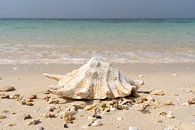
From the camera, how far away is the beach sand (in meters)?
3.59

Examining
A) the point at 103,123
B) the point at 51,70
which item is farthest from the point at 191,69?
the point at 103,123

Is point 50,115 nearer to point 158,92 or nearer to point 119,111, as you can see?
point 119,111

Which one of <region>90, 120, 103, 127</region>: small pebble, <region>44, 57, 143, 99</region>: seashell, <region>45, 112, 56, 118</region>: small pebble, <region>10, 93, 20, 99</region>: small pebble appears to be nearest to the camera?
<region>90, 120, 103, 127</region>: small pebble

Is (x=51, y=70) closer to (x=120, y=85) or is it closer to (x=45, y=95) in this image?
Answer: (x=45, y=95)

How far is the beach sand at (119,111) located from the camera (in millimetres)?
3586

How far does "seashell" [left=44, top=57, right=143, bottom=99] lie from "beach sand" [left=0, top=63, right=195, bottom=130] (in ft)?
0.56

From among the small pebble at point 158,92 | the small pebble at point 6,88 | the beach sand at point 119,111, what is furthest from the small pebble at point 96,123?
the small pebble at point 6,88

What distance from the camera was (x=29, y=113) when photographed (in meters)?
3.96

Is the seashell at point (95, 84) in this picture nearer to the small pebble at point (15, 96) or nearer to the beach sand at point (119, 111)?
the beach sand at point (119, 111)

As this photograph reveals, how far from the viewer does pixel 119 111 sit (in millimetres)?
4039

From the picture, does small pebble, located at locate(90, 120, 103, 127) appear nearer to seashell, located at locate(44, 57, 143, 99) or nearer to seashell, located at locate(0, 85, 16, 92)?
seashell, located at locate(44, 57, 143, 99)

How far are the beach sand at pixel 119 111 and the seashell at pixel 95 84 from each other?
0.56 ft

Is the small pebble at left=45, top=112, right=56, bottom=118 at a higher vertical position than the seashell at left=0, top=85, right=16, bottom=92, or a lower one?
lower

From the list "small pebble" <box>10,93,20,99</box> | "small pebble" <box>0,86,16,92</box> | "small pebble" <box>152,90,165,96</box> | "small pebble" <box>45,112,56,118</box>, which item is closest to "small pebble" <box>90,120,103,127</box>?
"small pebble" <box>45,112,56,118</box>
